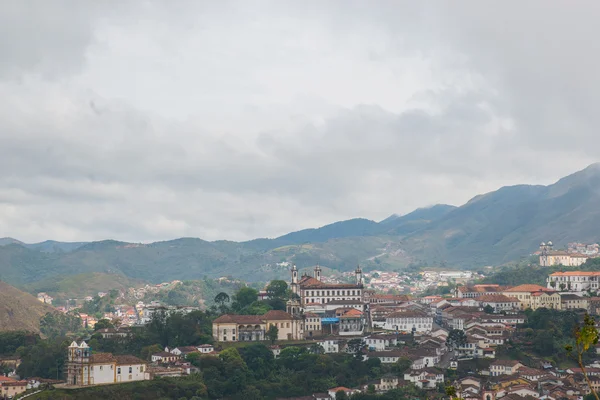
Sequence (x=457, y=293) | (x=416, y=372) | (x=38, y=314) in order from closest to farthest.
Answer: (x=416, y=372) < (x=457, y=293) < (x=38, y=314)

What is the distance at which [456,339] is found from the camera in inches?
3290

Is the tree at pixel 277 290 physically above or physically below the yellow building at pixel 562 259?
below

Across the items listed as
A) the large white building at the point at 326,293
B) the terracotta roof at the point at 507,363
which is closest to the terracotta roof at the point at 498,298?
the large white building at the point at 326,293

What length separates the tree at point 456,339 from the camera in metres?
83.3

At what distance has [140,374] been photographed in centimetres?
7156

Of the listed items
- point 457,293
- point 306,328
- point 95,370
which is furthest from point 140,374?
point 457,293

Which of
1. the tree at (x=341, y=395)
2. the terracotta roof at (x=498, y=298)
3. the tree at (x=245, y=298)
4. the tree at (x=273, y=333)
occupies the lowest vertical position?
the tree at (x=341, y=395)

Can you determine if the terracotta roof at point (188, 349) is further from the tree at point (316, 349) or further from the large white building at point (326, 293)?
the large white building at point (326, 293)

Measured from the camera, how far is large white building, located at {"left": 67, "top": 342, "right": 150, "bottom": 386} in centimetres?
6938

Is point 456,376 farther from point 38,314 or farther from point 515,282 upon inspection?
point 38,314

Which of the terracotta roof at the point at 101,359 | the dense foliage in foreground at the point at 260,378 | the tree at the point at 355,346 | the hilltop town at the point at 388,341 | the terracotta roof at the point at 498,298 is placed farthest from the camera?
the terracotta roof at the point at 498,298

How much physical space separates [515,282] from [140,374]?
76.0m

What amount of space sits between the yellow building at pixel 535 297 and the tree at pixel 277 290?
25877 mm

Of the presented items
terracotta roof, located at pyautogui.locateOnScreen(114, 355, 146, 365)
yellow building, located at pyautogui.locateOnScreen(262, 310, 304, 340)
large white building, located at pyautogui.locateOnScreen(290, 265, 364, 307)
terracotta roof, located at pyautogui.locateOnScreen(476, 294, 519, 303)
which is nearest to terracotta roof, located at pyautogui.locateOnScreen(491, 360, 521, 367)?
terracotta roof, located at pyautogui.locateOnScreen(476, 294, 519, 303)
